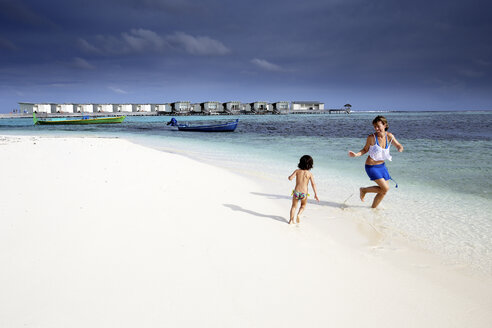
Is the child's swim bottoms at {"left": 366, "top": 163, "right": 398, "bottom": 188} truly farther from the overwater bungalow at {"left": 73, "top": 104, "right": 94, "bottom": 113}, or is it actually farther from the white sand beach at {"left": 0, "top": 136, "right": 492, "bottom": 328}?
the overwater bungalow at {"left": 73, "top": 104, "right": 94, "bottom": 113}

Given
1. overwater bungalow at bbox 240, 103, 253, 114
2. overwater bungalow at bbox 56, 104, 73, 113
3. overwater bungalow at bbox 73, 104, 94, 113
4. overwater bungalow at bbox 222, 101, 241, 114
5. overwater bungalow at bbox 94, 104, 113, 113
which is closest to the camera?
overwater bungalow at bbox 56, 104, 73, 113

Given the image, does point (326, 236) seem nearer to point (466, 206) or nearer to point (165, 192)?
point (165, 192)

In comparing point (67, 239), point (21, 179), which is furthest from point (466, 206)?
point (21, 179)

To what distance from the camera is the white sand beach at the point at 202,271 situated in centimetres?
241

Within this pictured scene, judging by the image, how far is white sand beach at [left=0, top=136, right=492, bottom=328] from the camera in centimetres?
241

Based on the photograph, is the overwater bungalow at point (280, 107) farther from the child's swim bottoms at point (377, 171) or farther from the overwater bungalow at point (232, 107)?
the child's swim bottoms at point (377, 171)

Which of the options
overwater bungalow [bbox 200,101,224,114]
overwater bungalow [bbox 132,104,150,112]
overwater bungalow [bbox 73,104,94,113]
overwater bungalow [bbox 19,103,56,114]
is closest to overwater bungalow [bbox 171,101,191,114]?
overwater bungalow [bbox 200,101,224,114]

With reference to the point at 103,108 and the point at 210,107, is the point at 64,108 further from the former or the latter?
the point at 210,107

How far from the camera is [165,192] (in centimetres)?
580

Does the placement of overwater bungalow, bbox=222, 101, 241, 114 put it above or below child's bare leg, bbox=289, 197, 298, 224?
above

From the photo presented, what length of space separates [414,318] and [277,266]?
4.39 feet

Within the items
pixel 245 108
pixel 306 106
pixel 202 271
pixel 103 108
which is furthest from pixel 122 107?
pixel 202 271

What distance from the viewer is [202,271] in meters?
3.02

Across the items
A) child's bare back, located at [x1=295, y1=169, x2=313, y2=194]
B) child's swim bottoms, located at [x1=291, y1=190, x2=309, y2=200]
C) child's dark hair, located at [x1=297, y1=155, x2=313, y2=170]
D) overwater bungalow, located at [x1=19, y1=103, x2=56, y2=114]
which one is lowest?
child's swim bottoms, located at [x1=291, y1=190, x2=309, y2=200]
